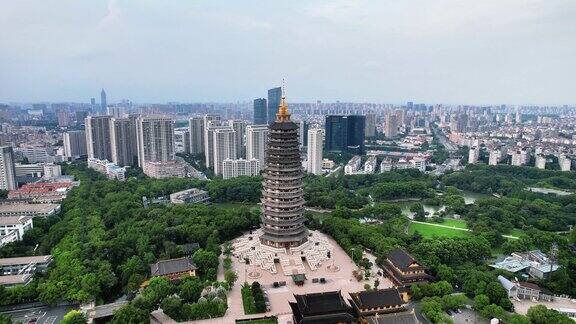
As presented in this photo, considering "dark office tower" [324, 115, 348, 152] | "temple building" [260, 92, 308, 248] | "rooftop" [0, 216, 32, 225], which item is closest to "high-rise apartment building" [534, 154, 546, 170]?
"dark office tower" [324, 115, 348, 152]

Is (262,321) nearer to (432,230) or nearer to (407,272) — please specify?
(407,272)

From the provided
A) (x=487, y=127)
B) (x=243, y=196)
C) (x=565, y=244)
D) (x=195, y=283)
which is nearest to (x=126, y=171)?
(x=243, y=196)

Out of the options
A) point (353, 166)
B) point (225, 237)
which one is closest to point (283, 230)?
point (225, 237)

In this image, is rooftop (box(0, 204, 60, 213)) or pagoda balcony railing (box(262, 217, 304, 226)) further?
rooftop (box(0, 204, 60, 213))

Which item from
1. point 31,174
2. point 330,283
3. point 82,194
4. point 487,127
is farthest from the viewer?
point 487,127

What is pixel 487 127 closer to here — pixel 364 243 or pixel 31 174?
pixel 364 243

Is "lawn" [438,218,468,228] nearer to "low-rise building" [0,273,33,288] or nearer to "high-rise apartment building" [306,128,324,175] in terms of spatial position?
"high-rise apartment building" [306,128,324,175]
